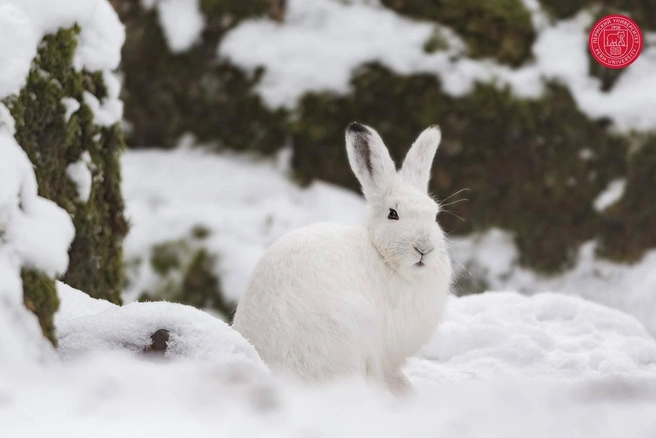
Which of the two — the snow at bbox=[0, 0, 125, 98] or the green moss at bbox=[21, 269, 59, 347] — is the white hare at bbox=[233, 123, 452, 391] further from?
the snow at bbox=[0, 0, 125, 98]

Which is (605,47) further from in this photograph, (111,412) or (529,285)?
(111,412)

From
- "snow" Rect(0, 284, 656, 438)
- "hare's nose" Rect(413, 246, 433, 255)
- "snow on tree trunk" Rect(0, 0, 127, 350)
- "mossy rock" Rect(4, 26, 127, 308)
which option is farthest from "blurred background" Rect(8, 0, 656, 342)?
"snow" Rect(0, 284, 656, 438)

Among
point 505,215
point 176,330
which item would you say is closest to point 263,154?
point 505,215

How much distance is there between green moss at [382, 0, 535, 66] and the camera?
7.42 m

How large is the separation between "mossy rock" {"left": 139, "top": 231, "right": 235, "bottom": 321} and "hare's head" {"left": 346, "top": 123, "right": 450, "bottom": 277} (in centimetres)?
304

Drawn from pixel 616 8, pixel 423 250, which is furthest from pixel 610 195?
pixel 423 250

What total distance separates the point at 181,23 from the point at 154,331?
212 inches

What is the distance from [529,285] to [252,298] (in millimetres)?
4559

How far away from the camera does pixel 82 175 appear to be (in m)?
3.96

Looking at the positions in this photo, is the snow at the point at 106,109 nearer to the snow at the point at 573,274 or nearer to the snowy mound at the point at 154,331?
the snowy mound at the point at 154,331

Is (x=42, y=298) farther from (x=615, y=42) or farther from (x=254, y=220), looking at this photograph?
(x=615, y=42)

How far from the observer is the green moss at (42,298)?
232cm

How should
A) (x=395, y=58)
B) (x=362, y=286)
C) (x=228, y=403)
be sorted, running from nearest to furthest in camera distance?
(x=228, y=403) < (x=362, y=286) < (x=395, y=58)

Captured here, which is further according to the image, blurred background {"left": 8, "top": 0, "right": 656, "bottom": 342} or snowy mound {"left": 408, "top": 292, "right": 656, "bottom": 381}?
blurred background {"left": 8, "top": 0, "right": 656, "bottom": 342}
